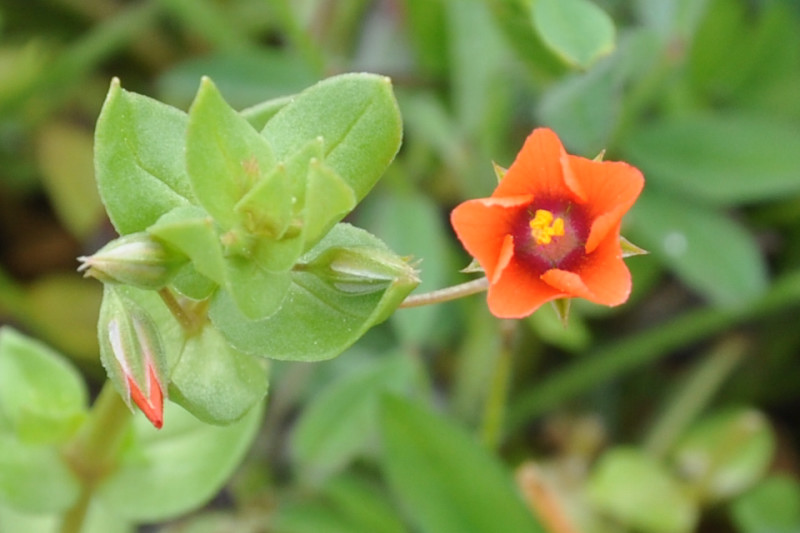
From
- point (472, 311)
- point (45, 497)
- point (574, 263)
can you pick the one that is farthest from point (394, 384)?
point (574, 263)

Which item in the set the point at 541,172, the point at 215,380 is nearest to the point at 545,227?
the point at 541,172

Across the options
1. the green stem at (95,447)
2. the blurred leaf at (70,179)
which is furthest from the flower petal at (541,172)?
the blurred leaf at (70,179)

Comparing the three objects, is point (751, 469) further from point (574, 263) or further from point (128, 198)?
point (128, 198)

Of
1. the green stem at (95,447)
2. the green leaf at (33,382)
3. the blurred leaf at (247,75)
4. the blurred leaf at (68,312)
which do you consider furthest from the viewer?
the blurred leaf at (68,312)

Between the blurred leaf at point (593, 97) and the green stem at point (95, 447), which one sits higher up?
the blurred leaf at point (593, 97)

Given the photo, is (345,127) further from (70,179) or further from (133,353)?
(70,179)

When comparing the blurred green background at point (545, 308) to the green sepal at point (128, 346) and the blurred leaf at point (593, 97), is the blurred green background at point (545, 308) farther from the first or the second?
the green sepal at point (128, 346)
